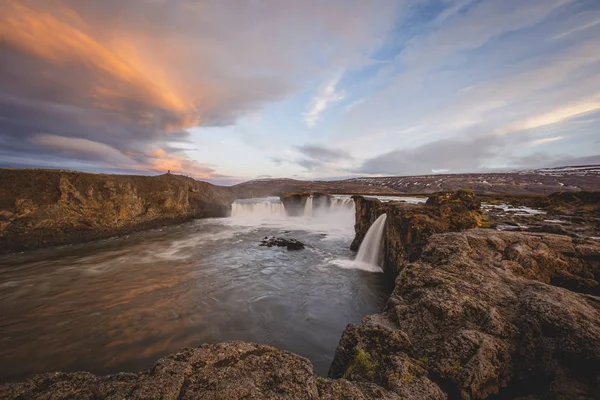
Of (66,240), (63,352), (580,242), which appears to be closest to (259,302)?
(63,352)

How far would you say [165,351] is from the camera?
6.94m

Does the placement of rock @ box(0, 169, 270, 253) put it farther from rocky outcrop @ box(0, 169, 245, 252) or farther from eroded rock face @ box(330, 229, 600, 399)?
eroded rock face @ box(330, 229, 600, 399)

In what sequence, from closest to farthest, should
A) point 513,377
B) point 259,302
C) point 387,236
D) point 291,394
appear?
point 291,394
point 513,377
point 259,302
point 387,236

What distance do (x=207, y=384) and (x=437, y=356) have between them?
314 cm

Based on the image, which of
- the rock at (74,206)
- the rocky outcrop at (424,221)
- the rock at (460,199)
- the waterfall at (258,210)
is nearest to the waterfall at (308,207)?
the waterfall at (258,210)

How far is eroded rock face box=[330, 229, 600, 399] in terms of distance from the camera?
2818 mm

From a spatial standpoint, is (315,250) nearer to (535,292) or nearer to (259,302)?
(259,302)

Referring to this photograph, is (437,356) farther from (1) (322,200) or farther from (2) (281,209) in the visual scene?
(2) (281,209)

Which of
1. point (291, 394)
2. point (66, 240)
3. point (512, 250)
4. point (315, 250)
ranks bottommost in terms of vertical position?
point (315, 250)

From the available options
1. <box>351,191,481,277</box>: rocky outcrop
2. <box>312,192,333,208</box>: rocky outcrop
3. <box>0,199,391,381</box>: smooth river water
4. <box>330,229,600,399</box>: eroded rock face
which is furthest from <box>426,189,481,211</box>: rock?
<box>312,192,333,208</box>: rocky outcrop

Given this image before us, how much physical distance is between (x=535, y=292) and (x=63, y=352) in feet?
40.4

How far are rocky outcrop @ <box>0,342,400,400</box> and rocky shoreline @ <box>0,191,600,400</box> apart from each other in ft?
0.04

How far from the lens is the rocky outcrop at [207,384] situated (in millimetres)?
2367

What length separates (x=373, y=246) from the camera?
15523 mm
